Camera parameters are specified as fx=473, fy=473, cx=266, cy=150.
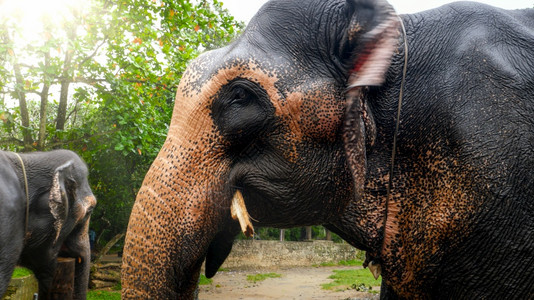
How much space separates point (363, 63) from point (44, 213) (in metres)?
5.00

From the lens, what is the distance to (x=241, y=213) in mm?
1254

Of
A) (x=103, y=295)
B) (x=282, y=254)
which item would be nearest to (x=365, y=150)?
(x=103, y=295)

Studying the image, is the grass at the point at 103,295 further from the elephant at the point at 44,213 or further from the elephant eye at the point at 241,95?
the elephant eye at the point at 241,95

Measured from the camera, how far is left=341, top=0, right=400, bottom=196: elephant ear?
4.06ft

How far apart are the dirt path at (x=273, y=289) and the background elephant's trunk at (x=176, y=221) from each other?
8252 millimetres

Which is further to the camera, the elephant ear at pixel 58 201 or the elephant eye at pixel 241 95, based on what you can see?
the elephant ear at pixel 58 201

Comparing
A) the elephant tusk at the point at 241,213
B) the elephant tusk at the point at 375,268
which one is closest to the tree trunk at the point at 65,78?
the elephant tusk at the point at 241,213

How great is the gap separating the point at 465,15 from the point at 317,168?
62 centimetres

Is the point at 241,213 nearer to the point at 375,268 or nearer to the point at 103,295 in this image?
the point at 375,268

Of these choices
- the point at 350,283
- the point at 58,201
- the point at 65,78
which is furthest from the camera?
the point at 350,283

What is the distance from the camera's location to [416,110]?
4.29ft

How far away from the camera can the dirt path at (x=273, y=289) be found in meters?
10.2


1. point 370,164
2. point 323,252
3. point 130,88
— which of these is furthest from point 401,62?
point 323,252

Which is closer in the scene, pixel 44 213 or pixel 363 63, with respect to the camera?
pixel 363 63
